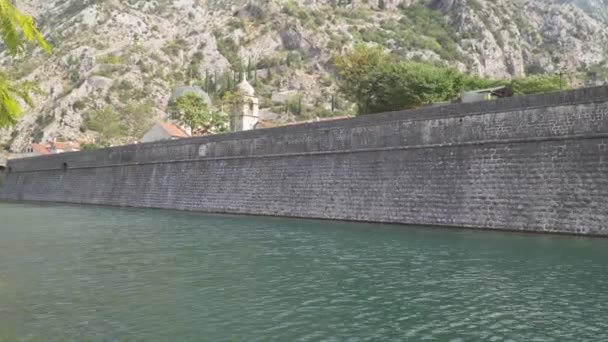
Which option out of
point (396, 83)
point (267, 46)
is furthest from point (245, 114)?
point (267, 46)

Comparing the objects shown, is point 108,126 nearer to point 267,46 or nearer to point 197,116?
point 197,116

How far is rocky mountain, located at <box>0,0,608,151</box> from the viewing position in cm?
10150

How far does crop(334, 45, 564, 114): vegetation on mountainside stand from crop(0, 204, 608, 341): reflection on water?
2279 centimetres

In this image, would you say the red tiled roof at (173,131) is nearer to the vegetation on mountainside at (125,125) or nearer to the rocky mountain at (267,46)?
the vegetation on mountainside at (125,125)

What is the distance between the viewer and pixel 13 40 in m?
6.07

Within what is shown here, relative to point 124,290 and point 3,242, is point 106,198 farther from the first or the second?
point 124,290

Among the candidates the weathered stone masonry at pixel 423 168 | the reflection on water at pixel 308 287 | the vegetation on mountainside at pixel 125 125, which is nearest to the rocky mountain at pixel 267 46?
the vegetation on mountainside at pixel 125 125

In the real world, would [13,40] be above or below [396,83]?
below

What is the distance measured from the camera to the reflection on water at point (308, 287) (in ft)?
26.5

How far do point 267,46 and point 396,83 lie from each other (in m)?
89.5

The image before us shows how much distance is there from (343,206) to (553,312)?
48.6ft

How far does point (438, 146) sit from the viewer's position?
2066 centimetres

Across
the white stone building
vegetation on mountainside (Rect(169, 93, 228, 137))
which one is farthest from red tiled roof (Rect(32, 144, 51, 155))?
the white stone building

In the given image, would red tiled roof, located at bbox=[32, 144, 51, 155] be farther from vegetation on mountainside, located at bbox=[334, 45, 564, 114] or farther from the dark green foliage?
vegetation on mountainside, located at bbox=[334, 45, 564, 114]
